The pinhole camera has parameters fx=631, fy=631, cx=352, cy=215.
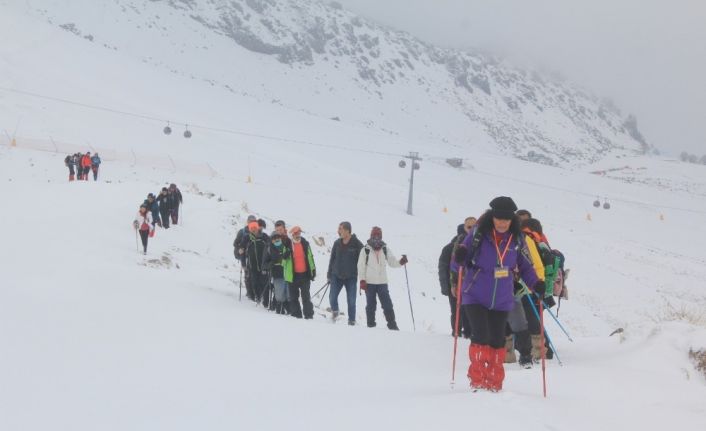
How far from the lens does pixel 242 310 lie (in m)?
10.4

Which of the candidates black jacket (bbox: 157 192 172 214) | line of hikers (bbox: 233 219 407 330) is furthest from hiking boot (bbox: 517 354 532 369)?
black jacket (bbox: 157 192 172 214)

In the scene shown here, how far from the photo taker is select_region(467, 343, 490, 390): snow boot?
547cm

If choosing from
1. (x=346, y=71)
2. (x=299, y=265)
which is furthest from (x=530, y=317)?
(x=346, y=71)

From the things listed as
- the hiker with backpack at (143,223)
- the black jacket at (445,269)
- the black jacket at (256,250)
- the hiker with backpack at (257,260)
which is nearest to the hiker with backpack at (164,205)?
the hiker with backpack at (143,223)

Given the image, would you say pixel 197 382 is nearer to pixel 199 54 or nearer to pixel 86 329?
pixel 86 329

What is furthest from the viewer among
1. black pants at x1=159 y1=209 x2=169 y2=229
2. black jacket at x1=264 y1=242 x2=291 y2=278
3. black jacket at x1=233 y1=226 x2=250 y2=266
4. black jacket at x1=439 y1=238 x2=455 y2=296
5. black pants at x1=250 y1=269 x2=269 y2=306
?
black pants at x1=159 y1=209 x2=169 y2=229

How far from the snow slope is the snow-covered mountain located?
3892 cm

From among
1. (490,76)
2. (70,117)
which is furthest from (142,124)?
(490,76)

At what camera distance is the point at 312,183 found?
135 ft

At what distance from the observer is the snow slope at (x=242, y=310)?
186 inches

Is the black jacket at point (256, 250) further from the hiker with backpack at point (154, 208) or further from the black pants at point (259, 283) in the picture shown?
the hiker with backpack at point (154, 208)

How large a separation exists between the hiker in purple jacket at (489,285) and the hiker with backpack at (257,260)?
6547mm

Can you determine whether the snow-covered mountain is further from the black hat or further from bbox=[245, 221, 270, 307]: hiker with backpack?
the black hat

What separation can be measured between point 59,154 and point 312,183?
1504 centimetres
